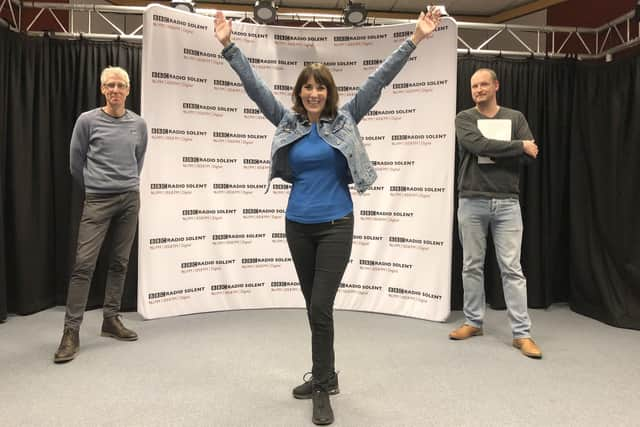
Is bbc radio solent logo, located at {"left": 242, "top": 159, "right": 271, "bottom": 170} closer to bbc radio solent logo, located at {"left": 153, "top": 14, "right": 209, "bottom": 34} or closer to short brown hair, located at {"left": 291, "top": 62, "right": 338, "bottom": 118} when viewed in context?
bbc radio solent logo, located at {"left": 153, "top": 14, "right": 209, "bottom": 34}

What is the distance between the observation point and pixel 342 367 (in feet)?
8.96

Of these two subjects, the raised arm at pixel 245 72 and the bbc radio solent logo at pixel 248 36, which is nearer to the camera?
the raised arm at pixel 245 72

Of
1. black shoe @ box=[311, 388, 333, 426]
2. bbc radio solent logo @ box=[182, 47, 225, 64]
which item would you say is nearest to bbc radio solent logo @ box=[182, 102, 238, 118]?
bbc radio solent logo @ box=[182, 47, 225, 64]

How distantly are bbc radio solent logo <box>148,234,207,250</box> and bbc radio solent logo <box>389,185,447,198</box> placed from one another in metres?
1.53

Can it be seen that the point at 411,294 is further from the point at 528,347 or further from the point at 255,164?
the point at 255,164

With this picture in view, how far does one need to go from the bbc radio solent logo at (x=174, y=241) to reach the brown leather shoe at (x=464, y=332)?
197 centimetres

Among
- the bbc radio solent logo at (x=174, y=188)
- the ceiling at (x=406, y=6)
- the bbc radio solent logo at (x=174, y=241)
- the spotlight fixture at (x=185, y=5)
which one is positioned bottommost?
the bbc radio solent logo at (x=174, y=241)

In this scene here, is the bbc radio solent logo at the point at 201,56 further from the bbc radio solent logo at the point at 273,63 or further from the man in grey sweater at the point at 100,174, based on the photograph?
the man in grey sweater at the point at 100,174

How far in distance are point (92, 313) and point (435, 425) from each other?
284 cm

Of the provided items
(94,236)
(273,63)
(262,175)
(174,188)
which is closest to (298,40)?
(273,63)

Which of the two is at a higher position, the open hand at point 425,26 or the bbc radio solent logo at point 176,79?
the bbc radio solent logo at point 176,79

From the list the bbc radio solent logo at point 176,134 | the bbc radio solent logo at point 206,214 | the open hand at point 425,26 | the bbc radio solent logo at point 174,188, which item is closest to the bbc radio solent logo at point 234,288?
the bbc radio solent logo at point 206,214

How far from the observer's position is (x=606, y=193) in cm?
402

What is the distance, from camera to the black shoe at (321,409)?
2062mm
